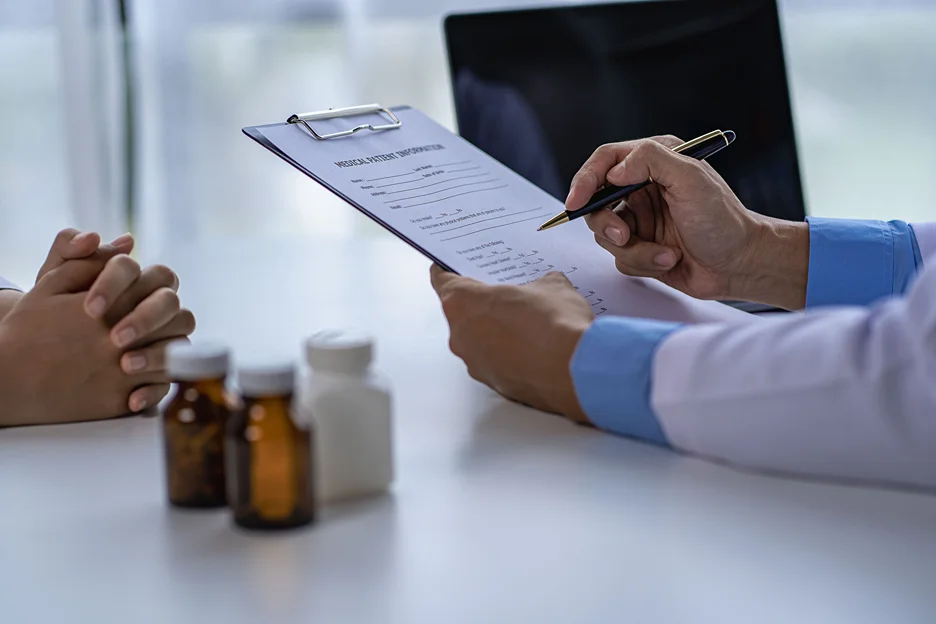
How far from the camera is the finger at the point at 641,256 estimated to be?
3.94 feet

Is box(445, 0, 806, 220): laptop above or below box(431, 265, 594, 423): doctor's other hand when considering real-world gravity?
above

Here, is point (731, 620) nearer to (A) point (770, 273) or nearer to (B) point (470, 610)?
(B) point (470, 610)

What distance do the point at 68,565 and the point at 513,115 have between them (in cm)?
123

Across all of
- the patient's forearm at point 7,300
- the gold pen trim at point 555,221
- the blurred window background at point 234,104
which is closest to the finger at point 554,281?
the gold pen trim at point 555,221

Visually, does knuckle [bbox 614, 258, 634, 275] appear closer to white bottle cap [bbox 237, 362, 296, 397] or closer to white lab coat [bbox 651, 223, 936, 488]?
white lab coat [bbox 651, 223, 936, 488]

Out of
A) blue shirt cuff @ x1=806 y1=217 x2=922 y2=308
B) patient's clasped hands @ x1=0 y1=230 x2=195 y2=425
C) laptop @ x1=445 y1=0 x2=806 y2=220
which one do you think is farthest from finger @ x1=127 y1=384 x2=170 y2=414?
laptop @ x1=445 y1=0 x2=806 y2=220

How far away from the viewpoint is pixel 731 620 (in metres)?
0.54

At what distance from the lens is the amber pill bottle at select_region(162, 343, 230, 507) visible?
64cm

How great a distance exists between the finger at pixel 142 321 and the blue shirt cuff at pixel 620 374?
39 centimetres

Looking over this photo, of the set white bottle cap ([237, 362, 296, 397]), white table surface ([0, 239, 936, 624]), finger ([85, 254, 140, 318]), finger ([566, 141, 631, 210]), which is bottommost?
white table surface ([0, 239, 936, 624])

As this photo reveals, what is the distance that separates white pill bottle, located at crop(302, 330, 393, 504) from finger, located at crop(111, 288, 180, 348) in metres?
0.29

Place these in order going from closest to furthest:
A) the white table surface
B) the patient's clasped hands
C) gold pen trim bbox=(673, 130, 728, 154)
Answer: the white table surface, the patient's clasped hands, gold pen trim bbox=(673, 130, 728, 154)

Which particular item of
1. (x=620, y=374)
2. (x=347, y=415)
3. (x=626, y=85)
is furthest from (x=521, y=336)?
(x=626, y=85)

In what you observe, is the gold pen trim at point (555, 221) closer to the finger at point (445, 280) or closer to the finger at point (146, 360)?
the finger at point (445, 280)
